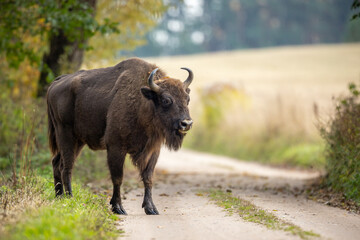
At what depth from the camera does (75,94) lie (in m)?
9.16

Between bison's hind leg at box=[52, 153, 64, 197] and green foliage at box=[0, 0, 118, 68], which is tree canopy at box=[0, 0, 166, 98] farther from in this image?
bison's hind leg at box=[52, 153, 64, 197]

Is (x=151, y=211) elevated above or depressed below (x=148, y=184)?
below

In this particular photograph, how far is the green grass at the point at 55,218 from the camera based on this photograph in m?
5.33

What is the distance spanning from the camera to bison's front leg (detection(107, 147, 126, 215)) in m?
8.15

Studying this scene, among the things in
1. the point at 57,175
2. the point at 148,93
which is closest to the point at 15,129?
the point at 57,175

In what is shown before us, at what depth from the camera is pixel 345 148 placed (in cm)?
1050

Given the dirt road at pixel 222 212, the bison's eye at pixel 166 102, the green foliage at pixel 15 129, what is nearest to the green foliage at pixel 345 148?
the dirt road at pixel 222 212

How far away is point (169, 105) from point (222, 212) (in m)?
1.91

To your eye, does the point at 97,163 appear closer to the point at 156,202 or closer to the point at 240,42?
the point at 156,202

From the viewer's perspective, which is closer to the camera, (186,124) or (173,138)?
(186,124)

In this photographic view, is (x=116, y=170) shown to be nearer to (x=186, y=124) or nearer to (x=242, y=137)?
(x=186, y=124)

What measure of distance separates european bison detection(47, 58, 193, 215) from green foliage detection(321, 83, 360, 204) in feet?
12.3

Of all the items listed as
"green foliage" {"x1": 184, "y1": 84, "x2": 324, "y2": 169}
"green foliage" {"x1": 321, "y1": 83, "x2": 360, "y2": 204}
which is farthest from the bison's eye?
"green foliage" {"x1": 184, "y1": 84, "x2": 324, "y2": 169}

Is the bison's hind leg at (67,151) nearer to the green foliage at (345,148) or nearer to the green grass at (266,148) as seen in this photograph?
the green foliage at (345,148)
